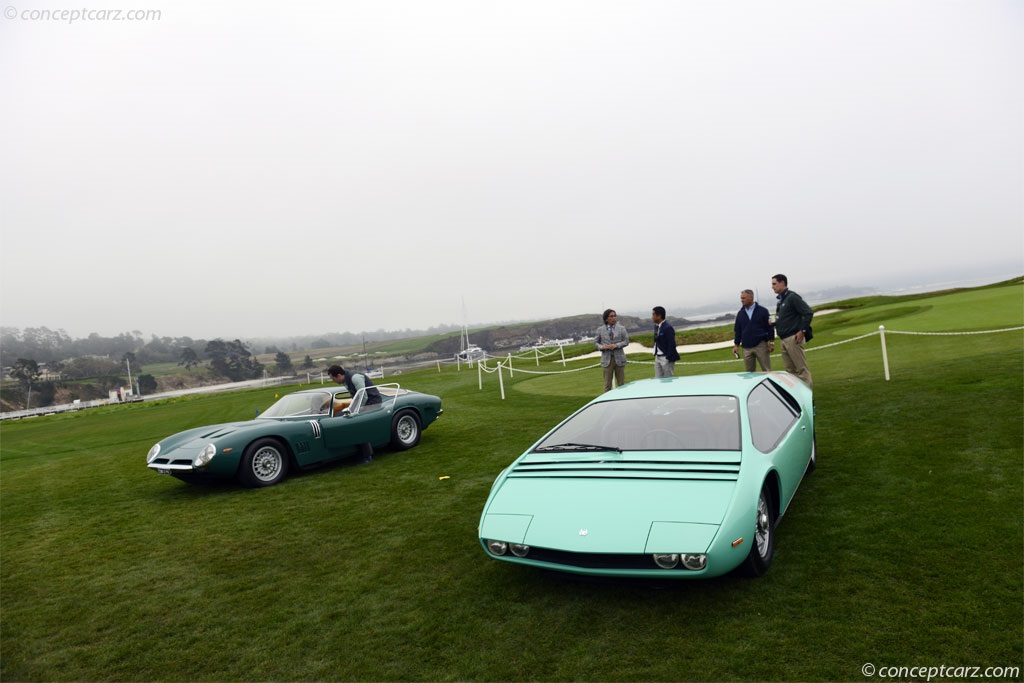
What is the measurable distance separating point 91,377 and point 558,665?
145 metres

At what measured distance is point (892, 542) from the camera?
3943 millimetres

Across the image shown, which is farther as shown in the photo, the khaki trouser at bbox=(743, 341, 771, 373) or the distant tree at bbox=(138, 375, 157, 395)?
the distant tree at bbox=(138, 375, 157, 395)

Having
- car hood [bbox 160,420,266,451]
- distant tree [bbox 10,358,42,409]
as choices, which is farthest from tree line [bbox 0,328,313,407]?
car hood [bbox 160,420,266,451]

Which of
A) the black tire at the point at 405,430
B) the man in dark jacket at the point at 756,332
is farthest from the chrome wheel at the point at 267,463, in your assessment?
the man in dark jacket at the point at 756,332

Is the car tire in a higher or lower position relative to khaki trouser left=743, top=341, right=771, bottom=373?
lower

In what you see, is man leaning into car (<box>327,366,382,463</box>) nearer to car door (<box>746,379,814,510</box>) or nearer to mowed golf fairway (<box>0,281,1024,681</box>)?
mowed golf fairway (<box>0,281,1024,681</box>)

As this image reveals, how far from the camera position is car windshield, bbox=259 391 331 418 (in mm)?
8219

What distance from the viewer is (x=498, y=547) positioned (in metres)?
3.56

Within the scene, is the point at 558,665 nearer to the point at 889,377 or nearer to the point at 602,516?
the point at 602,516

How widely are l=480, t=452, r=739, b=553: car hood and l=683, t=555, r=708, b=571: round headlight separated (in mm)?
43

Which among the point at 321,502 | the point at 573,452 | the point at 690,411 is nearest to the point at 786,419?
the point at 690,411

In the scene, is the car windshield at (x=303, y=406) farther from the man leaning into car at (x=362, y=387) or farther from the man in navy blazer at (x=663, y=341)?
the man in navy blazer at (x=663, y=341)

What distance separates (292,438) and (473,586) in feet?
15.1

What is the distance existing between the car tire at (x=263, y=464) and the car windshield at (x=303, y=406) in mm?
656
